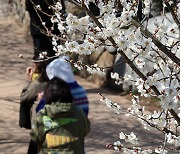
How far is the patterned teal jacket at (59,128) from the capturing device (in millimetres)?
2990

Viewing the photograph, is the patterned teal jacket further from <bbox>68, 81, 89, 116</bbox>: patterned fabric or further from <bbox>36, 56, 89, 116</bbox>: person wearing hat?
<bbox>68, 81, 89, 116</bbox>: patterned fabric

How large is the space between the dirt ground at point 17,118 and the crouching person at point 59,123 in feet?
8.29

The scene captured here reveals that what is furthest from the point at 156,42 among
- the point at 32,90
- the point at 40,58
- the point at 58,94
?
the point at 40,58

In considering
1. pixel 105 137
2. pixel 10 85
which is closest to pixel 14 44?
pixel 10 85

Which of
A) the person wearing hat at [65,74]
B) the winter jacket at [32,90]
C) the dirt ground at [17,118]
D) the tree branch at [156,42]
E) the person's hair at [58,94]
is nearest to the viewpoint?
the tree branch at [156,42]

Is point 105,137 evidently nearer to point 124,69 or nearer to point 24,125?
point 24,125

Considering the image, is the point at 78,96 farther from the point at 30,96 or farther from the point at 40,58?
the point at 40,58

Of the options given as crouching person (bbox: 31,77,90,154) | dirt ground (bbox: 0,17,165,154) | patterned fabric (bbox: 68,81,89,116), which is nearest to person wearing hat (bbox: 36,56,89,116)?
patterned fabric (bbox: 68,81,89,116)

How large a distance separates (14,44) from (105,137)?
5394mm

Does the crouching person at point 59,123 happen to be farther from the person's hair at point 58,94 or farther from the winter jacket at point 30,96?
the winter jacket at point 30,96

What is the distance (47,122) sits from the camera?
3.01 m

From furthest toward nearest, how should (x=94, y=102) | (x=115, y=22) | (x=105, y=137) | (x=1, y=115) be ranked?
(x=94, y=102), (x=1, y=115), (x=105, y=137), (x=115, y=22)

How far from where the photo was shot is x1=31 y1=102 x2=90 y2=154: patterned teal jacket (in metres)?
2.99

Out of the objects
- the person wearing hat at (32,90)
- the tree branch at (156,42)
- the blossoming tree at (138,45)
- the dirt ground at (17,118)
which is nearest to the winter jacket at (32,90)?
the person wearing hat at (32,90)
